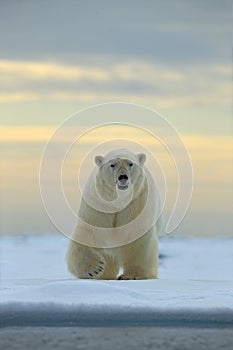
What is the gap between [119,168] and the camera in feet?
21.6

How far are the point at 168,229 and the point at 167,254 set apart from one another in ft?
54.0

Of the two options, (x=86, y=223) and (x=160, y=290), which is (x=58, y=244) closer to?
(x=86, y=223)

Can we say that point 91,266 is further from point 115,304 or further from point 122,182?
point 115,304

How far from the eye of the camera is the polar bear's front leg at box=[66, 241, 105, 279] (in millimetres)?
6684

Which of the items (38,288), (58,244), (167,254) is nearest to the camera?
(38,288)

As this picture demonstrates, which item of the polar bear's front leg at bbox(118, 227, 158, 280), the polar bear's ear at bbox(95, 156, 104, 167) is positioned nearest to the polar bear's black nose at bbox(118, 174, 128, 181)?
the polar bear's ear at bbox(95, 156, 104, 167)

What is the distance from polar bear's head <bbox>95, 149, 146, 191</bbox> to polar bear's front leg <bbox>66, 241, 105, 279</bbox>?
52cm

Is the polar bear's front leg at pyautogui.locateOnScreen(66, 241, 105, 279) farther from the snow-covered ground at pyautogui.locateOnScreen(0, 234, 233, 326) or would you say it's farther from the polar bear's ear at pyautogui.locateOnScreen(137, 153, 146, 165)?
the snow-covered ground at pyautogui.locateOnScreen(0, 234, 233, 326)

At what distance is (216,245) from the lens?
2612 centimetres

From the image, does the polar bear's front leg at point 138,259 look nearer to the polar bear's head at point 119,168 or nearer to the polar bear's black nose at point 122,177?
the polar bear's head at point 119,168

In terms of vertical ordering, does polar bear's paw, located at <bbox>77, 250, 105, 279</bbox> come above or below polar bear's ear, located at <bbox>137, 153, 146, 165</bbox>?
below

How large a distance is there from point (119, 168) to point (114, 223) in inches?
18.7

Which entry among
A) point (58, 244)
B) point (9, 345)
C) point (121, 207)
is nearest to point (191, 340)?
point (9, 345)

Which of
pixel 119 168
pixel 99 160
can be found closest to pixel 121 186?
pixel 119 168
